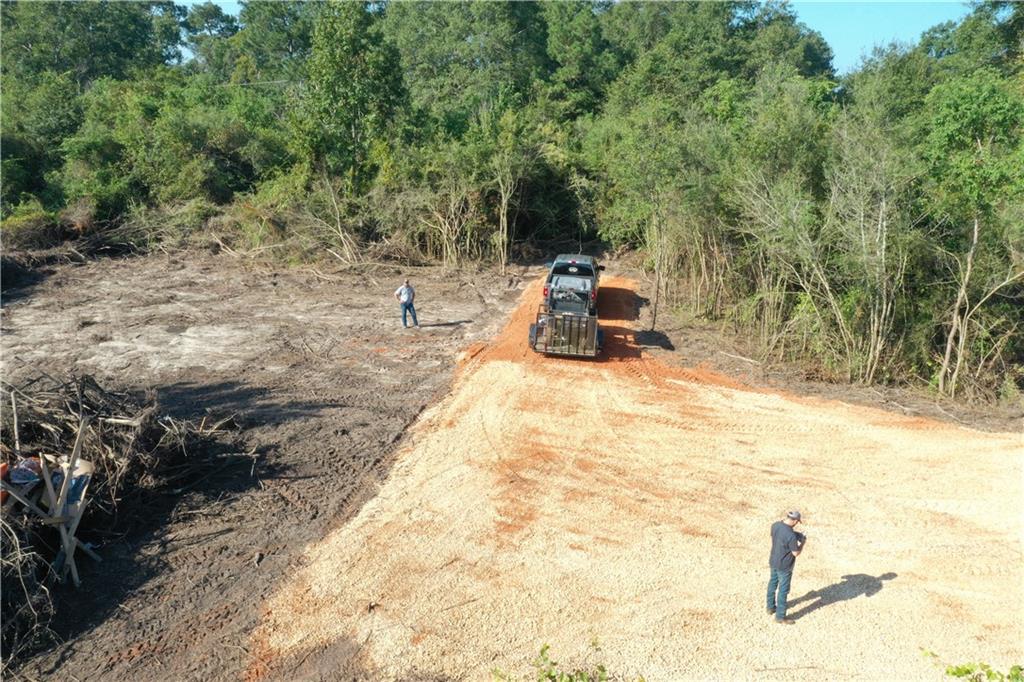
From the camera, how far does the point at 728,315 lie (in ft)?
62.6

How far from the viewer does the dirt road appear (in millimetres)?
8062

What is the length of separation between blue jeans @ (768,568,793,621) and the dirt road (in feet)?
0.72

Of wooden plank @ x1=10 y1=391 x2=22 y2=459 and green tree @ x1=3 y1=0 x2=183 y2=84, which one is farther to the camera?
green tree @ x1=3 y1=0 x2=183 y2=84

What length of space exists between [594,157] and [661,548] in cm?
2080

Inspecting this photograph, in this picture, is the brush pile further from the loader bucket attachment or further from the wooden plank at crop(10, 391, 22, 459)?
the loader bucket attachment

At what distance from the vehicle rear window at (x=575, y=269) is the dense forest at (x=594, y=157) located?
2304 mm

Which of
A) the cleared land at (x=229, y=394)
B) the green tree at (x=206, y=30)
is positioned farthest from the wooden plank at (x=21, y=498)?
the green tree at (x=206, y=30)

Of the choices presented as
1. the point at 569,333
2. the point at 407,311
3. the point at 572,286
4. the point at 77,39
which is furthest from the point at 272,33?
the point at 569,333

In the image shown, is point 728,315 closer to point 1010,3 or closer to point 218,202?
point 218,202

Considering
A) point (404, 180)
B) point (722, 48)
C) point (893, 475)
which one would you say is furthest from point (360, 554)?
point (722, 48)

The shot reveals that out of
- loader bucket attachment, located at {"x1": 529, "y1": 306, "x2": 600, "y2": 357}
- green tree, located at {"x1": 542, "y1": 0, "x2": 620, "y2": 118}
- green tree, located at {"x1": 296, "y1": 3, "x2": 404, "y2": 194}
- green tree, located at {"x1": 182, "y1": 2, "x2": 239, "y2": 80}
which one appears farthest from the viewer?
green tree, located at {"x1": 182, "y1": 2, "x2": 239, "y2": 80}

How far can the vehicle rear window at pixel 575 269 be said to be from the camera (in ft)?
62.9

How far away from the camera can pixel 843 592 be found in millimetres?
9047

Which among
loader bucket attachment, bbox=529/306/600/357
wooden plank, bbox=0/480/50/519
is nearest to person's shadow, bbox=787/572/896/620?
loader bucket attachment, bbox=529/306/600/357
